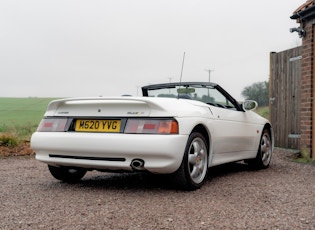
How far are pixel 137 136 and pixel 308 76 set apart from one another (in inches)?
211

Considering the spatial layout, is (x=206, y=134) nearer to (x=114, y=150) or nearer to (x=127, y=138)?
(x=127, y=138)

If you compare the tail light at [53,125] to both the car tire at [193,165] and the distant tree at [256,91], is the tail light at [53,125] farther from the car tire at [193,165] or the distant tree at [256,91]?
the distant tree at [256,91]

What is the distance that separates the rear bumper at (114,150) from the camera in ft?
14.4

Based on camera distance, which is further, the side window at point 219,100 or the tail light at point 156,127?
the side window at point 219,100

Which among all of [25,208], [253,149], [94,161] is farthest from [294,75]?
[25,208]

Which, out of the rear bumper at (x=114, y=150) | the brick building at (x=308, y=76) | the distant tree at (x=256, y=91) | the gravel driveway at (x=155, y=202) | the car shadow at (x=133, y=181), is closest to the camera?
the gravel driveway at (x=155, y=202)

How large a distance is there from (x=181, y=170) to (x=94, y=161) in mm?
934

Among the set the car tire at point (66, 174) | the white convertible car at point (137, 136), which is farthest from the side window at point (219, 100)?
the car tire at point (66, 174)

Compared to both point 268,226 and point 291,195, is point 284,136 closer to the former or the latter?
point 291,195

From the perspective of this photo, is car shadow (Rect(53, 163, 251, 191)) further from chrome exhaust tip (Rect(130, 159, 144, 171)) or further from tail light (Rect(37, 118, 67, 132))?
tail light (Rect(37, 118, 67, 132))

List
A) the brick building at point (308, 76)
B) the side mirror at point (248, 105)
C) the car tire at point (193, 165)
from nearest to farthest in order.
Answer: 1. the car tire at point (193, 165)
2. the side mirror at point (248, 105)
3. the brick building at point (308, 76)

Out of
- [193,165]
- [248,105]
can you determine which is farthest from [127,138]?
[248,105]

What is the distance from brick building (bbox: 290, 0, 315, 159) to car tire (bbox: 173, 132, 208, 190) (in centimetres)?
423

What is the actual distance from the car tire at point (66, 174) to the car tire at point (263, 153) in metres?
2.74
